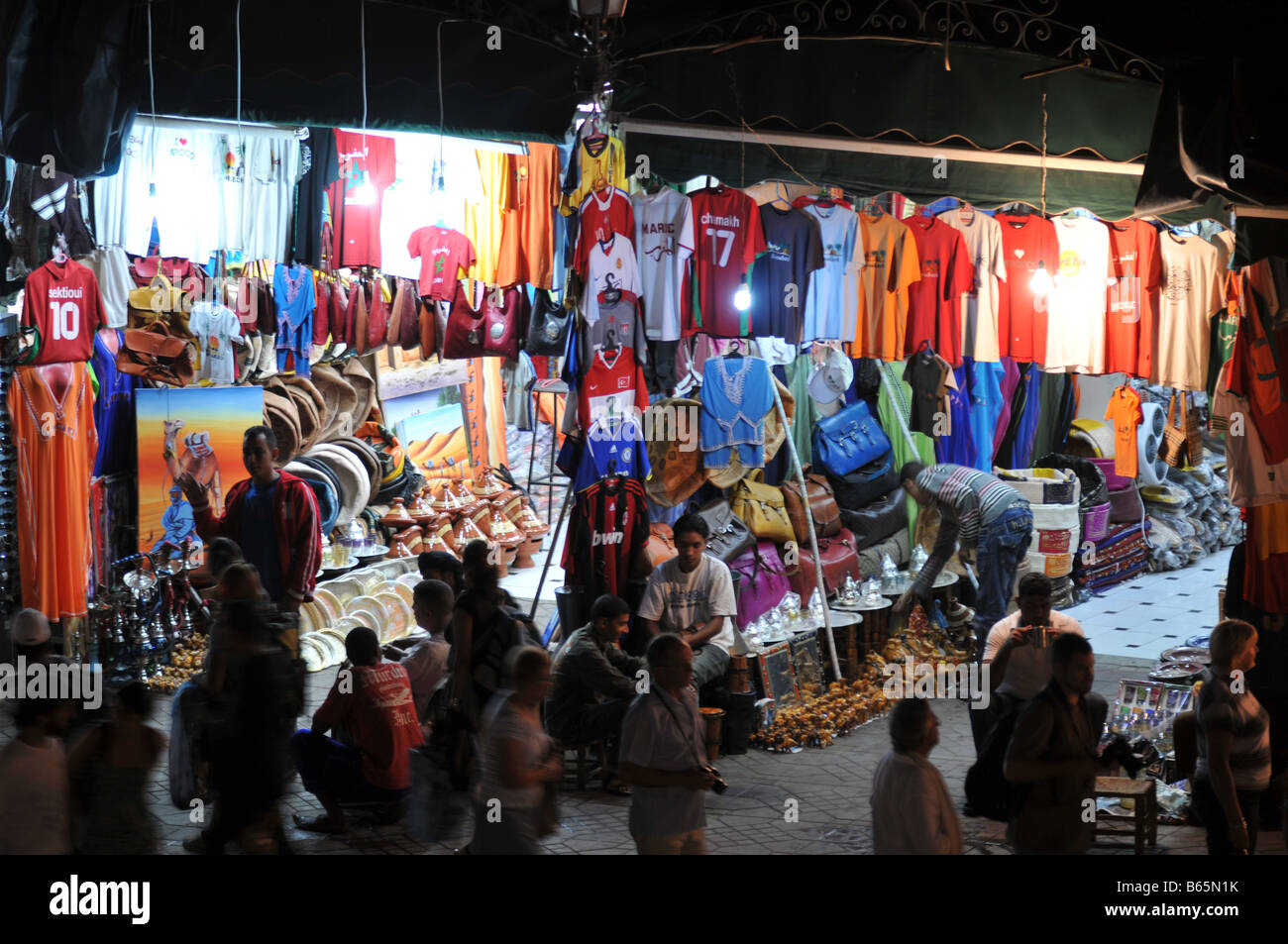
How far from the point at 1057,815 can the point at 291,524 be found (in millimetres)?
4725

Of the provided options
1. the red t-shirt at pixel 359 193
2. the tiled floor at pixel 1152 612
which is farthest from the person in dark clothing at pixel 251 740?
the tiled floor at pixel 1152 612

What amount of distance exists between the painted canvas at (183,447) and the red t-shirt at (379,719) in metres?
4.66

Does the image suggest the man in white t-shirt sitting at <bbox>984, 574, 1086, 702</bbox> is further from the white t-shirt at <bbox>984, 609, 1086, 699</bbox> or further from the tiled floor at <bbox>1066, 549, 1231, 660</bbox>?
the tiled floor at <bbox>1066, 549, 1231, 660</bbox>

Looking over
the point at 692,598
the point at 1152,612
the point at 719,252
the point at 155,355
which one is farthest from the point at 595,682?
the point at 1152,612

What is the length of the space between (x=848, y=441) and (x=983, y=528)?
7.69 ft

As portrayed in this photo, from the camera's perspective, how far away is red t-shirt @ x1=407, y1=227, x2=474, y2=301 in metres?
10.6

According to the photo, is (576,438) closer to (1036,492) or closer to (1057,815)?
(1057,815)

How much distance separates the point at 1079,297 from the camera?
10.5 metres

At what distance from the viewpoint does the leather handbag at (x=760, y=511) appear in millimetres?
10852

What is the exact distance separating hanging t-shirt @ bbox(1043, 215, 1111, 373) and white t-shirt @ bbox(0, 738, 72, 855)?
7.60 meters

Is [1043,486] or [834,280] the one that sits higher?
[834,280]

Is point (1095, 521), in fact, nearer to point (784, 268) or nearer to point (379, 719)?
point (784, 268)

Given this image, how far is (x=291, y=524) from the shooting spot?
8547 mm

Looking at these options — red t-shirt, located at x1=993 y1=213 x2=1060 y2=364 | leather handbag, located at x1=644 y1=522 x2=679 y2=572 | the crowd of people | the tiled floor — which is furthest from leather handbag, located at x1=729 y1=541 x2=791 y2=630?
the tiled floor
